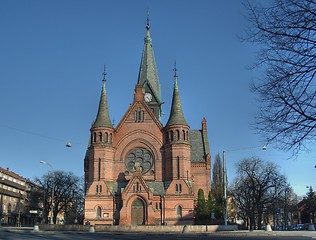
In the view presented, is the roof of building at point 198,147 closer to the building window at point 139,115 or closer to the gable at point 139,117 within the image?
the gable at point 139,117

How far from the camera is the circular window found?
203 ft

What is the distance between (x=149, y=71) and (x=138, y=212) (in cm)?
2799

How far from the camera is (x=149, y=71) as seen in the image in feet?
245

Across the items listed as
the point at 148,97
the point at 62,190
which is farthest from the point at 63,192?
the point at 148,97

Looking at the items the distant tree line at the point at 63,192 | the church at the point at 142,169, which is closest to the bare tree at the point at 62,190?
the distant tree line at the point at 63,192

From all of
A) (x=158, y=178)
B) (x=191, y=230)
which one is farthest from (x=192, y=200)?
(x=191, y=230)

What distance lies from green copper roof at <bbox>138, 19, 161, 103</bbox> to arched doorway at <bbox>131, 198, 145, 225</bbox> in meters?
21.4

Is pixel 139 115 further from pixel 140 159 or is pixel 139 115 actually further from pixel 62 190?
pixel 62 190

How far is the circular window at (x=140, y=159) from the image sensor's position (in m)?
61.8

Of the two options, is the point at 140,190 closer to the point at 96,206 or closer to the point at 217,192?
the point at 96,206

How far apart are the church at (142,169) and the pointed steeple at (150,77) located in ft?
22.3

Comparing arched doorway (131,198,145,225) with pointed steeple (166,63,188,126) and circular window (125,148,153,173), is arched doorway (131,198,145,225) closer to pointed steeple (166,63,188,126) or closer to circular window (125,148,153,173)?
circular window (125,148,153,173)

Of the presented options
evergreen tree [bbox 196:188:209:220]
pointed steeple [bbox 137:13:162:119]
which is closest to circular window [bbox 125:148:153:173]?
evergreen tree [bbox 196:188:209:220]

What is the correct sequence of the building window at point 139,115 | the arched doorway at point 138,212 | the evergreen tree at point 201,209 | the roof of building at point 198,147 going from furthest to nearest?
the roof of building at point 198,147 → the building window at point 139,115 → the evergreen tree at point 201,209 → the arched doorway at point 138,212
